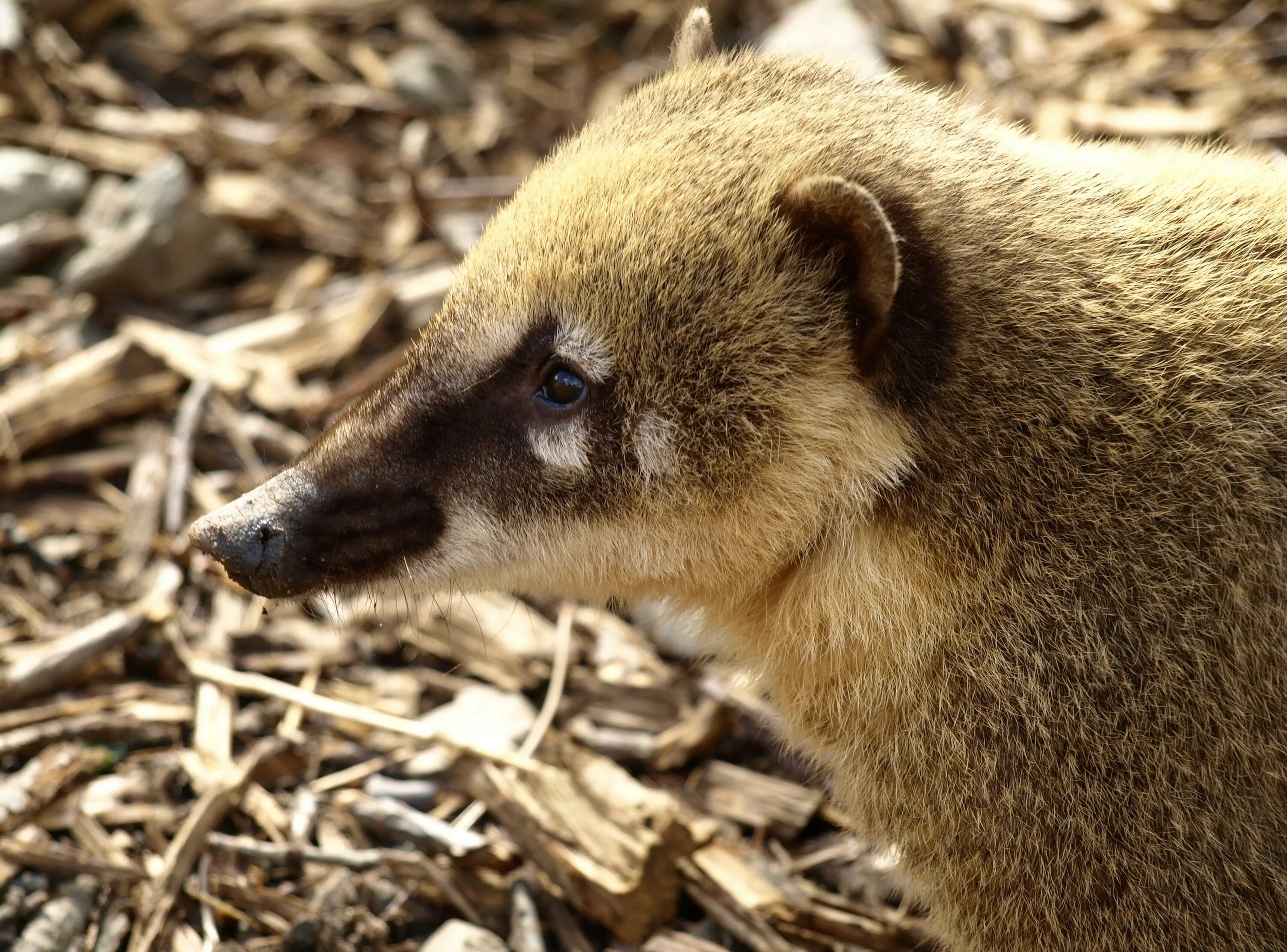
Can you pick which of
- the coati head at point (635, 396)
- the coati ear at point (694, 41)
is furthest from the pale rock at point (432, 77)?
the coati head at point (635, 396)

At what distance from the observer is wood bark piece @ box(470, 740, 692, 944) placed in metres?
3.83

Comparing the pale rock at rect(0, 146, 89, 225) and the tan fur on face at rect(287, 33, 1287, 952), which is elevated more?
the tan fur on face at rect(287, 33, 1287, 952)

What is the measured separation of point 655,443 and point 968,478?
0.79m

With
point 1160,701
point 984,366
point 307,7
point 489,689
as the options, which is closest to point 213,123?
point 307,7

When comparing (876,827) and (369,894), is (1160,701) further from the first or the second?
(369,894)

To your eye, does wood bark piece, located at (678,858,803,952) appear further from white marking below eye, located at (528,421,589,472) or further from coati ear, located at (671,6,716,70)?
coati ear, located at (671,6,716,70)

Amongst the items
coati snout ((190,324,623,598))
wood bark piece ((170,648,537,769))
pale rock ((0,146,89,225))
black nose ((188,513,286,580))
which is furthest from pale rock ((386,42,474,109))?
black nose ((188,513,286,580))

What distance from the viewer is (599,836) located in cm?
394

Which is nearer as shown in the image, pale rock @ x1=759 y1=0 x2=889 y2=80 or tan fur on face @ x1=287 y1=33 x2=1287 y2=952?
tan fur on face @ x1=287 y1=33 x2=1287 y2=952

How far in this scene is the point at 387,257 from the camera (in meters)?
6.50

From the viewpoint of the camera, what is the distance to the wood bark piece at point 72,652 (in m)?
4.26

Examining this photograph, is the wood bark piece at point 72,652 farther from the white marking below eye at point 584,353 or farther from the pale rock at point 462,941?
the white marking below eye at point 584,353

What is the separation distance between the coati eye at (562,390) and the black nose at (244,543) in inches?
31.0

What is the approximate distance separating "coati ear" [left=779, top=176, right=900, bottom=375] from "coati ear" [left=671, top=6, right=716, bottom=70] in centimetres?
104
